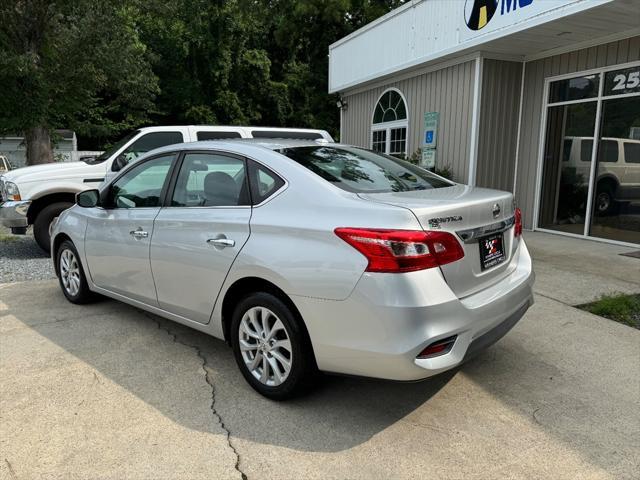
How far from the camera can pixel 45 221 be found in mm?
7488

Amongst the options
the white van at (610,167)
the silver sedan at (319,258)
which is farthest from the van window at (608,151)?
the silver sedan at (319,258)

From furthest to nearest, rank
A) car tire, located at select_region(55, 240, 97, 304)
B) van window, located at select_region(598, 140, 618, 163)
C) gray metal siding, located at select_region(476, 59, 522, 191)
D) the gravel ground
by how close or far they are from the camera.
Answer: gray metal siding, located at select_region(476, 59, 522, 191)
van window, located at select_region(598, 140, 618, 163)
the gravel ground
car tire, located at select_region(55, 240, 97, 304)

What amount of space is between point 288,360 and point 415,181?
59.6 inches

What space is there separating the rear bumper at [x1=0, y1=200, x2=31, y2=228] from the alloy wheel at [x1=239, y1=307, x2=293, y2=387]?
5567mm

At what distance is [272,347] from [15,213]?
19.3ft

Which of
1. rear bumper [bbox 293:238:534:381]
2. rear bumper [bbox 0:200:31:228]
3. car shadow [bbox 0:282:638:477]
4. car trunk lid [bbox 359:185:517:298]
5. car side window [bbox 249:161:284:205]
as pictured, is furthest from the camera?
rear bumper [bbox 0:200:31:228]

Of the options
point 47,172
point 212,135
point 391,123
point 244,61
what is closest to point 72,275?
point 47,172

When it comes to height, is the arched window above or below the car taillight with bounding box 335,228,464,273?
above

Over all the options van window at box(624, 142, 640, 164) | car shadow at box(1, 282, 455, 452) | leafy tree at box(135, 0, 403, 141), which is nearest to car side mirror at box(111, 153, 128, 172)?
car shadow at box(1, 282, 455, 452)

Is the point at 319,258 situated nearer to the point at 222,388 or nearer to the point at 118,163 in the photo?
the point at 222,388

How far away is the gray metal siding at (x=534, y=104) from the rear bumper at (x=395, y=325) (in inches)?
272

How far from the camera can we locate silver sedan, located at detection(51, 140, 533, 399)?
8.49 ft

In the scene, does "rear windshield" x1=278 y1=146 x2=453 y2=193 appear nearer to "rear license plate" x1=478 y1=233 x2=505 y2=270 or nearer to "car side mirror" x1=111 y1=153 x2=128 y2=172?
"rear license plate" x1=478 y1=233 x2=505 y2=270

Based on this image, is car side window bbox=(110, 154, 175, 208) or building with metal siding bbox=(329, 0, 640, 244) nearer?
car side window bbox=(110, 154, 175, 208)
